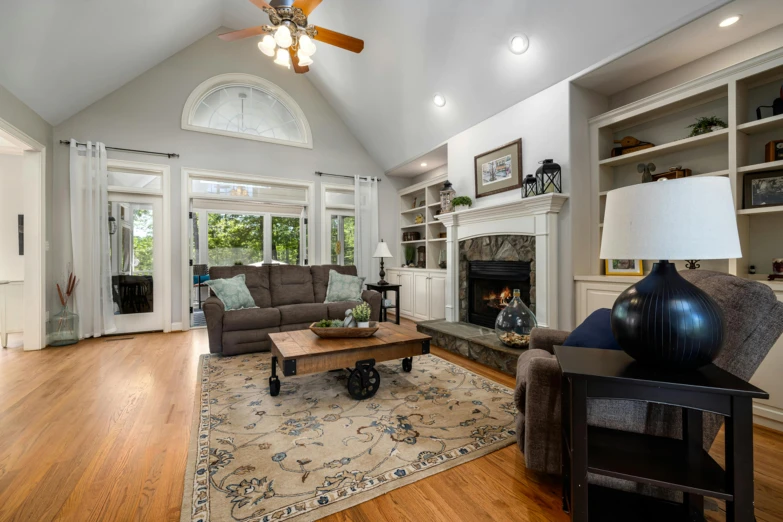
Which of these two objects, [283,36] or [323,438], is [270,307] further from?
[283,36]

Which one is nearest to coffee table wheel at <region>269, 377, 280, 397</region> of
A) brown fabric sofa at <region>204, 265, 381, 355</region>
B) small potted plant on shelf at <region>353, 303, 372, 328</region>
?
small potted plant on shelf at <region>353, 303, 372, 328</region>

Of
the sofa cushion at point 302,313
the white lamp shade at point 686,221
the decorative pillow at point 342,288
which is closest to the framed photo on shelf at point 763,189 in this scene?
the white lamp shade at point 686,221

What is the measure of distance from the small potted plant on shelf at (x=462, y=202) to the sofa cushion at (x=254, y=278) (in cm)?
261

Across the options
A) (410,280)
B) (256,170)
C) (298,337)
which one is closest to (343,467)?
(298,337)

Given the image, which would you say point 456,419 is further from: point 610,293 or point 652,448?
point 610,293

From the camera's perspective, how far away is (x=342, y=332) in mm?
2666

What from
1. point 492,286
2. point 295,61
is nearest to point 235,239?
point 295,61

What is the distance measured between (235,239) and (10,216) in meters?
2.62

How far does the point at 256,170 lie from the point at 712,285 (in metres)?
5.52

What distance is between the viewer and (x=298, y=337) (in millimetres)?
2789

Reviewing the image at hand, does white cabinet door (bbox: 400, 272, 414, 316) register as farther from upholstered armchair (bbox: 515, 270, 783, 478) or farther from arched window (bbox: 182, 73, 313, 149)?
upholstered armchair (bbox: 515, 270, 783, 478)

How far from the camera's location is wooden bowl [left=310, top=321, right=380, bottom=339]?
2650 mm

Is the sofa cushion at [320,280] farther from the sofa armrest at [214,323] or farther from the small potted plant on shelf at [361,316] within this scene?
the small potted plant on shelf at [361,316]

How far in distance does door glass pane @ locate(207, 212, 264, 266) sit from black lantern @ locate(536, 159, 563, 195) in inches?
166
